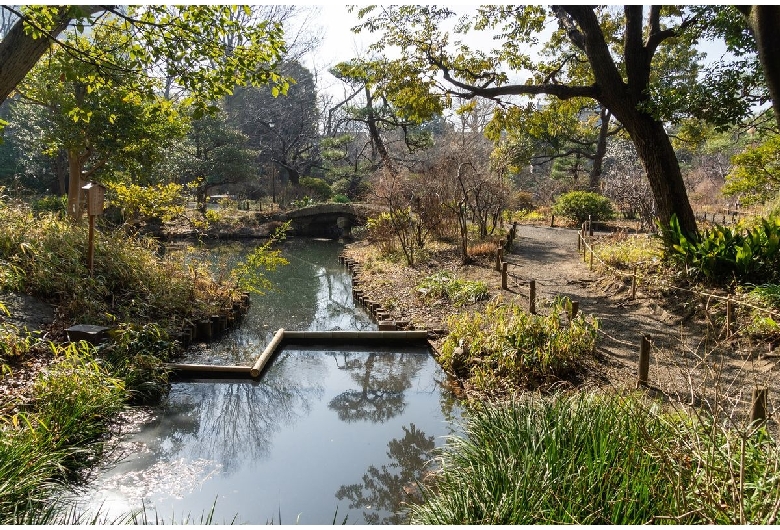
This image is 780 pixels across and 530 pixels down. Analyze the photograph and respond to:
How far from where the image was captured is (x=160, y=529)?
9.19ft

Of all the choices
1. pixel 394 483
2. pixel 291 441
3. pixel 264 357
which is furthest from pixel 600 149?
pixel 394 483

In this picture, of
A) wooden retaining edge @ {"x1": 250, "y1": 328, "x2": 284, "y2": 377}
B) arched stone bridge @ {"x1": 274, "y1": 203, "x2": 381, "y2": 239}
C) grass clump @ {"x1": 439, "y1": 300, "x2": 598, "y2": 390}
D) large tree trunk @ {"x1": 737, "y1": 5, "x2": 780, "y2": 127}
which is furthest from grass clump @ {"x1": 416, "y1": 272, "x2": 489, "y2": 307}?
arched stone bridge @ {"x1": 274, "y1": 203, "x2": 381, "y2": 239}

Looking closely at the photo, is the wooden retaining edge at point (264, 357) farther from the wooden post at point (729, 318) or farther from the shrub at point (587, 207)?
the shrub at point (587, 207)

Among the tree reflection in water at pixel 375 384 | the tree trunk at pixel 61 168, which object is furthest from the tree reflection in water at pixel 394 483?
the tree trunk at pixel 61 168

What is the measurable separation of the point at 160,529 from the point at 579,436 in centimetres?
244

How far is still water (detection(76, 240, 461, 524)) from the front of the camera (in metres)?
4.24

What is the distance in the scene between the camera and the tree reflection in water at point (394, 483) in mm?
4215

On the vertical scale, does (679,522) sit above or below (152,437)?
above

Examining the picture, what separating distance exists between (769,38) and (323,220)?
17609 millimetres

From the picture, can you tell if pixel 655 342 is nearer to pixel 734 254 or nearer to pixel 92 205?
pixel 734 254

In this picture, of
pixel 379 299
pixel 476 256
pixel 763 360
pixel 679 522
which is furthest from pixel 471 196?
pixel 679 522

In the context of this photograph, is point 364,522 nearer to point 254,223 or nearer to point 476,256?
point 476,256

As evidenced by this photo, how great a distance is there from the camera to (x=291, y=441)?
17.9 ft

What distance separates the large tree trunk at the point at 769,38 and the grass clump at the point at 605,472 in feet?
16.6
